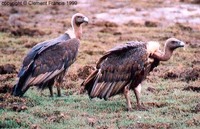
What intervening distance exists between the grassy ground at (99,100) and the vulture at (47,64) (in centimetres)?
30

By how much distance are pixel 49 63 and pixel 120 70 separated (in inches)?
67.2

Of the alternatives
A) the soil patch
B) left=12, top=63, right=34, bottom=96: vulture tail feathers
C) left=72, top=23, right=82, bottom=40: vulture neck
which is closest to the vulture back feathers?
left=12, top=63, right=34, bottom=96: vulture tail feathers

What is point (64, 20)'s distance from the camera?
22.9 metres

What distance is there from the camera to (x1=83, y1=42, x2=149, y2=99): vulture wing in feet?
30.3

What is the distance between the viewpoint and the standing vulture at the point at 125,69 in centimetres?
925

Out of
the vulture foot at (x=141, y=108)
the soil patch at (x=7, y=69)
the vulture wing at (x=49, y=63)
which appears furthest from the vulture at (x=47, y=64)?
the soil patch at (x=7, y=69)

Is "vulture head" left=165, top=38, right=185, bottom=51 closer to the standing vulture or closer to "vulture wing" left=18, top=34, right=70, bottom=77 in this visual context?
the standing vulture

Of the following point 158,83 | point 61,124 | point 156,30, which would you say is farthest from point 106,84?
point 156,30

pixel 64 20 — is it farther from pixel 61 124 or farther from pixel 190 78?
pixel 61 124

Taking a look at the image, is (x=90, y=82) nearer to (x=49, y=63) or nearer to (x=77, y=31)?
(x=49, y=63)

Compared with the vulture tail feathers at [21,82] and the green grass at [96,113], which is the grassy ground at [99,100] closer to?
the green grass at [96,113]

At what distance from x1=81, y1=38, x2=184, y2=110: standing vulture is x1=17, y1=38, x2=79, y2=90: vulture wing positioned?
111cm

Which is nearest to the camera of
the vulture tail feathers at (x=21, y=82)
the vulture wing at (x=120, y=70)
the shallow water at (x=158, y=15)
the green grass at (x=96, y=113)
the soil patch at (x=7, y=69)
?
the green grass at (x=96, y=113)

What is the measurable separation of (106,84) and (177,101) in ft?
4.95
